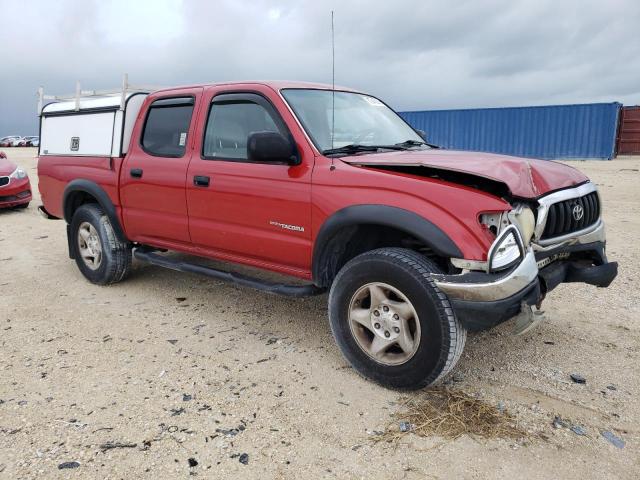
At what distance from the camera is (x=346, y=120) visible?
13.1 feet

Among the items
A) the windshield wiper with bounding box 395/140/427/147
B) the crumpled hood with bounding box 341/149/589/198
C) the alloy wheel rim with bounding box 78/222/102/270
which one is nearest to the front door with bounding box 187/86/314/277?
the crumpled hood with bounding box 341/149/589/198

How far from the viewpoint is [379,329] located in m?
3.22

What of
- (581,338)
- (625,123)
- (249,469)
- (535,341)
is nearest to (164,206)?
(249,469)

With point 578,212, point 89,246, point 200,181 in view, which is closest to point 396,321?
point 578,212

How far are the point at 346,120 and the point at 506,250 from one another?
1.70 metres

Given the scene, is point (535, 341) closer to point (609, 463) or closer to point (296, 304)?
point (609, 463)

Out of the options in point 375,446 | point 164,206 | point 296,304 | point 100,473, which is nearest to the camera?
point 100,473

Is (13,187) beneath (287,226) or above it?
beneath

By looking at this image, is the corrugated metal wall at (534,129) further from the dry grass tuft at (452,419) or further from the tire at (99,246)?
the dry grass tuft at (452,419)

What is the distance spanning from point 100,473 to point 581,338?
10.9ft

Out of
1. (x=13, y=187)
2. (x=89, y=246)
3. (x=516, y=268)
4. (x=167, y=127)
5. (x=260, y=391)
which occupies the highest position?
(x=167, y=127)

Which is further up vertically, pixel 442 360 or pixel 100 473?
pixel 442 360

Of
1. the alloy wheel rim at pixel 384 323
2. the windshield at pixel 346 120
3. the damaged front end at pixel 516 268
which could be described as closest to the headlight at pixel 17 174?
the windshield at pixel 346 120

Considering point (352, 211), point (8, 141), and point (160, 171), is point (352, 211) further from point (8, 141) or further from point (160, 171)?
point (8, 141)
